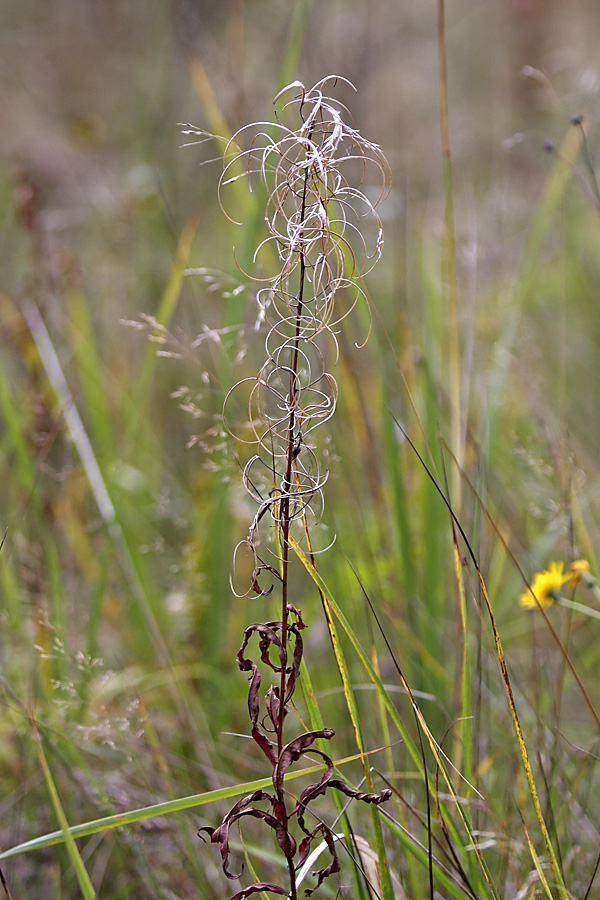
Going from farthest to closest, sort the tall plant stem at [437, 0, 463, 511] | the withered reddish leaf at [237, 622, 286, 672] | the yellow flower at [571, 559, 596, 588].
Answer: the tall plant stem at [437, 0, 463, 511], the yellow flower at [571, 559, 596, 588], the withered reddish leaf at [237, 622, 286, 672]

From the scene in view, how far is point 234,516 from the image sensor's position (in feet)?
5.27

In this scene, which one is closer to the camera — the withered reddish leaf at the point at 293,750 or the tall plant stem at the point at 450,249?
the withered reddish leaf at the point at 293,750

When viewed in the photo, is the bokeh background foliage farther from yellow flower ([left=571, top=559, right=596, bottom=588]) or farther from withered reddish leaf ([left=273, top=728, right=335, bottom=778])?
withered reddish leaf ([left=273, top=728, right=335, bottom=778])

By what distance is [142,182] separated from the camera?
2104mm

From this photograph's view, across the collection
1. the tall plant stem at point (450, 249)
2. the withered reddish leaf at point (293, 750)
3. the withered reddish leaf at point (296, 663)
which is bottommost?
the withered reddish leaf at point (293, 750)

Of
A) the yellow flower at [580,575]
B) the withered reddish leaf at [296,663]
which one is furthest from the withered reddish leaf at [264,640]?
the yellow flower at [580,575]

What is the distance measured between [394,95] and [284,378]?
2.62 m

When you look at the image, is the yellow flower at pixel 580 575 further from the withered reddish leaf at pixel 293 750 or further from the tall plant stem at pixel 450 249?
the withered reddish leaf at pixel 293 750

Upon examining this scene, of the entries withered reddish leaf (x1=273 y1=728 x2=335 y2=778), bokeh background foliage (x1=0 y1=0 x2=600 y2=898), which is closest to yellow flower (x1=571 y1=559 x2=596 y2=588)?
bokeh background foliage (x1=0 y1=0 x2=600 y2=898)

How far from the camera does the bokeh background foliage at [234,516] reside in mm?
927

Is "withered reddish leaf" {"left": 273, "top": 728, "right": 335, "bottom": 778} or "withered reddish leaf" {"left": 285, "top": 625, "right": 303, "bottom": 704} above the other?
"withered reddish leaf" {"left": 285, "top": 625, "right": 303, "bottom": 704}

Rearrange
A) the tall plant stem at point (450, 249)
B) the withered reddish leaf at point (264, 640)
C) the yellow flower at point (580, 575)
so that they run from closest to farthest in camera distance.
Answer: the withered reddish leaf at point (264, 640), the yellow flower at point (580, 575), the tall plant stem at point (450, 249)

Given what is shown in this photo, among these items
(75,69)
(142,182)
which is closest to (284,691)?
(142,182)

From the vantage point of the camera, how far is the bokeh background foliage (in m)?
0.93
